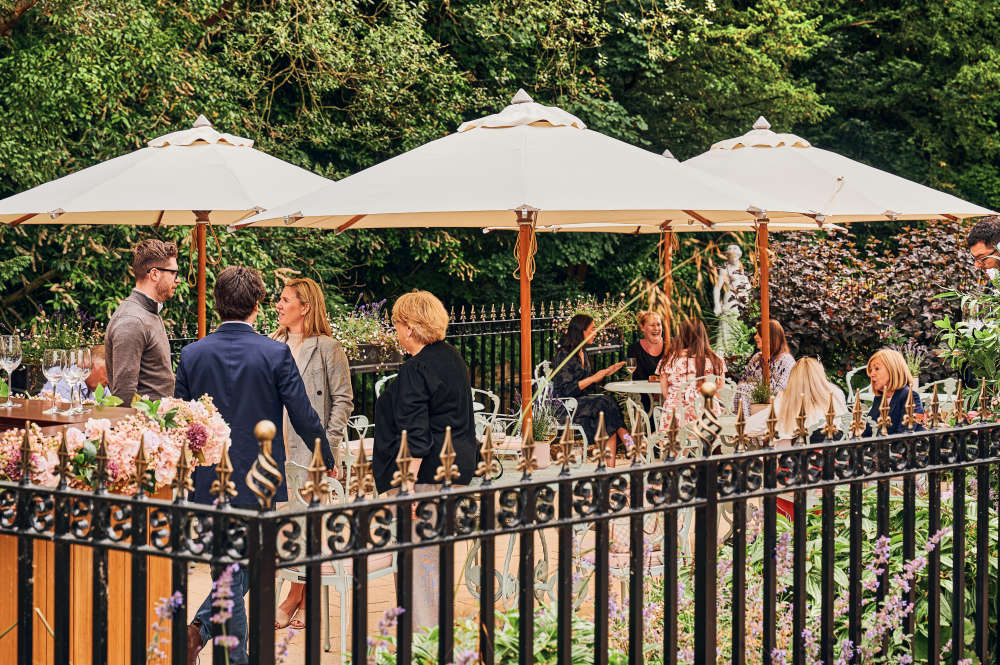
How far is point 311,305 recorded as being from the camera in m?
6.06

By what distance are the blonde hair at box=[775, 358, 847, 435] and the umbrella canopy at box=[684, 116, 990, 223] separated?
1.83m

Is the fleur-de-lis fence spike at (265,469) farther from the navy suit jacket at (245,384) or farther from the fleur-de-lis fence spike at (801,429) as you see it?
the navy suit jacket at (245,384)

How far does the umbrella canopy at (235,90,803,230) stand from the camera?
217 inches

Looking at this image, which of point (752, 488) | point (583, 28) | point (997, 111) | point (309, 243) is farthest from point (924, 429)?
point (997, 111)

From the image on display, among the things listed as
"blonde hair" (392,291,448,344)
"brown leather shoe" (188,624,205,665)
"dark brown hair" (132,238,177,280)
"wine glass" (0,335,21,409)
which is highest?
"dark brown hair" (132,238,177,280)

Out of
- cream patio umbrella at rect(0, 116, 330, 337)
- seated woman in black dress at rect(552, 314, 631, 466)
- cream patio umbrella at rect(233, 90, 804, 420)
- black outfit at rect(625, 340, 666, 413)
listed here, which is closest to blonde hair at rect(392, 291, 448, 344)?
cream patio umbrella at rect(233, 90, 804, 420)

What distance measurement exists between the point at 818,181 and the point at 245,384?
5157mm

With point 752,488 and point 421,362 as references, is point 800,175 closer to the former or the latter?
point 421,362

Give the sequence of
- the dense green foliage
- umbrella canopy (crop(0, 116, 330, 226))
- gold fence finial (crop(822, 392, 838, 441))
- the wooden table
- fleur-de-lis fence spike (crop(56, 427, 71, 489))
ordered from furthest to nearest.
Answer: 1. the dense green foliage
2. umbrella canopy (crop(0, 116, 330, 226))
3. the wooden table
4. gold fence finial (crop(822, 392, 838, 441))
5. fleur-de-lis fence spike (crop(56, 427, 71, 489))

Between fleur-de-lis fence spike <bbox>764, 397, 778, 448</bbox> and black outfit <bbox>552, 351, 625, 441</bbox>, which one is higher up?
fleur-de-lis fence spike <bbox>764, 397, 778, 448</bbox>

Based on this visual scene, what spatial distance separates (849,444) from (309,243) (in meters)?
12.5

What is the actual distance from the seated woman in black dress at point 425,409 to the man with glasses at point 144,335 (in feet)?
4.42

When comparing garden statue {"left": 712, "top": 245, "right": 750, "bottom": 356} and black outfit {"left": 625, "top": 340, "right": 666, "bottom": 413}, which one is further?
garden statue {"left": 712, "top": 245, "right": 750, "bottom": 356}

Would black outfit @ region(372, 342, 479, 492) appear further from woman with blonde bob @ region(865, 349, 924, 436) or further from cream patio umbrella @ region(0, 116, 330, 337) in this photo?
woman with blonde bob @ region(865, 349, 924, 436)
